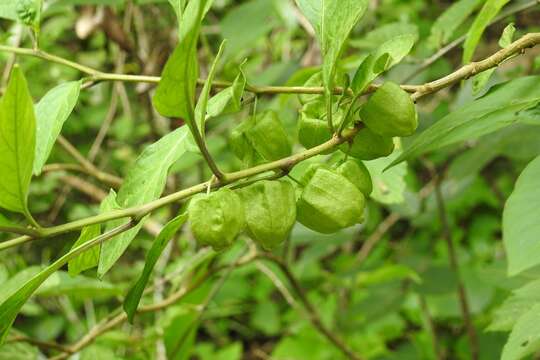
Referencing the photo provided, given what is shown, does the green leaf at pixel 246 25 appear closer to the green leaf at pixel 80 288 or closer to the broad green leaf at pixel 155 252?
the green leaf at pixel 80 288

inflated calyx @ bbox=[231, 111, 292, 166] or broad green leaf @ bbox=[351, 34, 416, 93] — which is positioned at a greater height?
broad green leaf @ bbox=[351, 34, 416, 93]

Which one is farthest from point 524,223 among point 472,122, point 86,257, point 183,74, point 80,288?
point 80,288

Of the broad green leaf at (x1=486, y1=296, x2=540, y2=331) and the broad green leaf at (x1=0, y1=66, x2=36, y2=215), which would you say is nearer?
the broad green leaf at (x1=0, y1=66, x2=36, y2=215)

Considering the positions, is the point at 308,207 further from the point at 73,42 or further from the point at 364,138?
the point at 73,42

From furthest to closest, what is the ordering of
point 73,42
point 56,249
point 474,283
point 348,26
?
point 73,42
point 56,249
point 474,283
point 348,26

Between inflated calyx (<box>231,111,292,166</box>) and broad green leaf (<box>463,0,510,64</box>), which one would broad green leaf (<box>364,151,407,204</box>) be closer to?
broad green leaf (<box>463,0,510,64</box>)

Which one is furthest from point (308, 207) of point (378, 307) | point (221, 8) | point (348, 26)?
point (221, 8)

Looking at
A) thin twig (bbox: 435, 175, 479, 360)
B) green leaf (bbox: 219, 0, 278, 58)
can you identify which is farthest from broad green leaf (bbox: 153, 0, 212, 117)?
thin twig (bbox: 435, 175, 479, 360)

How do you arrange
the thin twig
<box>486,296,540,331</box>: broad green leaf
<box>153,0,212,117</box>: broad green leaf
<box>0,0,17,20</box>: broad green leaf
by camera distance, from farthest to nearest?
the thin twig
<box>486,296,540,331</box>: broad green leaf
<box>0,0,17,20</box>: broad green leaf
<box>153,0,212,117</box>: broad green leaf
